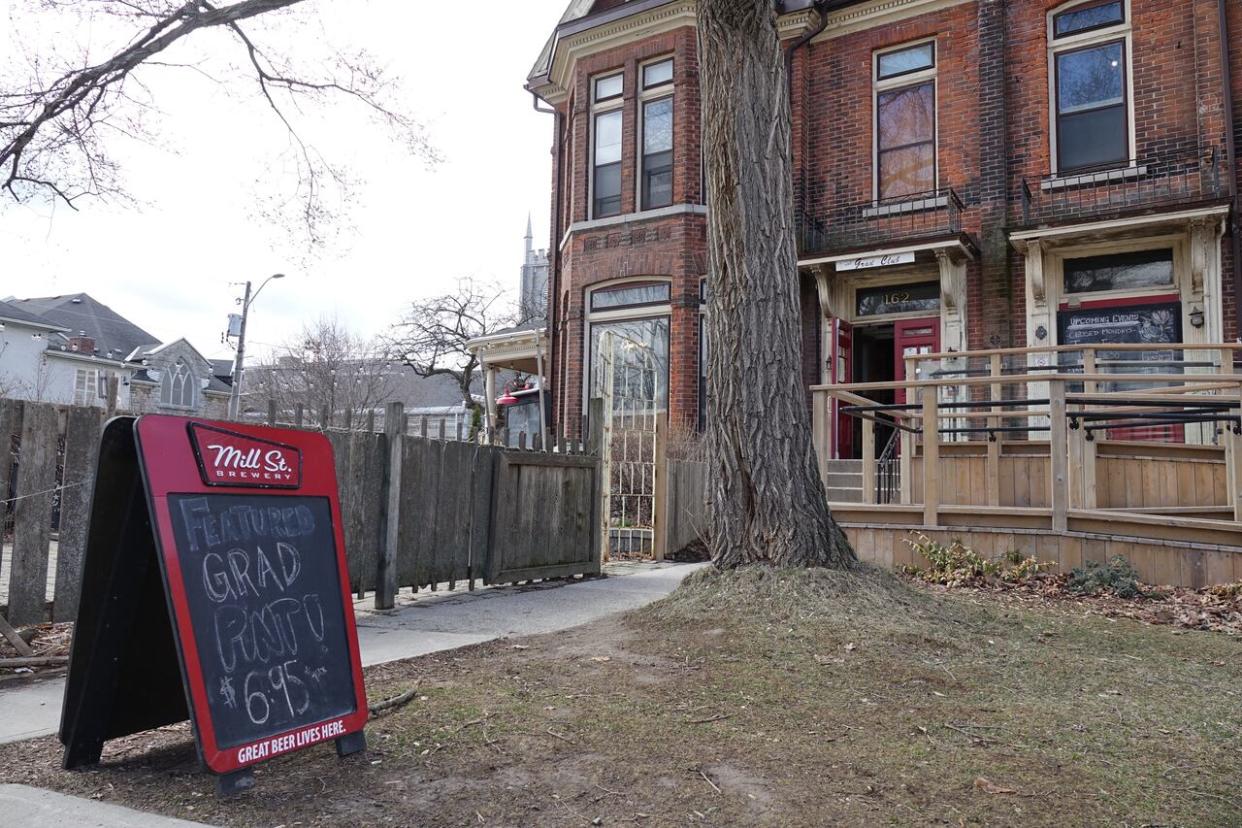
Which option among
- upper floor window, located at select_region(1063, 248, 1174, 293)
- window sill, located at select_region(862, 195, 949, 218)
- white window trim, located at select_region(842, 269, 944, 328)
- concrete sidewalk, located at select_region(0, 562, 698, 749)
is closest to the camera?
concrete sidewalk, located at select_region(0, 562, 698, 749)

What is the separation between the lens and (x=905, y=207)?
14461mm

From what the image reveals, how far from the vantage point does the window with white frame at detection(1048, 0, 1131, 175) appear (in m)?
13.1

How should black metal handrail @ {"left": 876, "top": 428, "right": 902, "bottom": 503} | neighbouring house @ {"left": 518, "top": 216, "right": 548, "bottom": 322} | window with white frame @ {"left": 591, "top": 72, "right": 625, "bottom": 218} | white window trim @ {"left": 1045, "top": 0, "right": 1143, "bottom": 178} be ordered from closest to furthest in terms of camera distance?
black metal handrail @ {"left": 876, "top": 428, "right": 902, "bottom": 503} < white window trim @ {"left": 1045, "top": 0, "right": 1143, "bottom": 178} < window with white frame @ {"left": 591, "top": 72, "right": 625, "bottom": 218} < neighbouring house @ {"left": 518, "top": 216, "right": 548, "bottom": 322}

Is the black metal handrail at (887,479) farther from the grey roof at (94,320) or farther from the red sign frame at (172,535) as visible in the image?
the grey roof at (94,320)

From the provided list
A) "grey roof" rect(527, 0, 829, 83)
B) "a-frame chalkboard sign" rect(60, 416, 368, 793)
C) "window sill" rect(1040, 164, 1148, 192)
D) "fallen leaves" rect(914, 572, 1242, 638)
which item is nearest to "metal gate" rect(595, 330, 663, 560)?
"fallen leaves" rect(914, 572, 1242, 638)

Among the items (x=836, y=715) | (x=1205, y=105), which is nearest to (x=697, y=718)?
(x=836, y=715)

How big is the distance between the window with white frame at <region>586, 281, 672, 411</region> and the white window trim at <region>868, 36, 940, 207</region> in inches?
158

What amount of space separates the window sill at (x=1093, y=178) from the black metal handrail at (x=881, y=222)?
4.12ft

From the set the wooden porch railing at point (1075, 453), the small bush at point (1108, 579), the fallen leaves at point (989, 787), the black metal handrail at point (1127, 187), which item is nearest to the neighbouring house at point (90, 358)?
the black metal handrail at point (1127, 187)

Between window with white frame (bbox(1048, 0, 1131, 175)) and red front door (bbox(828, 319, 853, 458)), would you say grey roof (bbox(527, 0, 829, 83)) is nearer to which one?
window with white frame (bbox(1048, 0, 1131, 175))

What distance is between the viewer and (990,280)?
13.6m

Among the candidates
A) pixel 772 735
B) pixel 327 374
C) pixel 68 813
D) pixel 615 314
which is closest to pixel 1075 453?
pixel 772 735

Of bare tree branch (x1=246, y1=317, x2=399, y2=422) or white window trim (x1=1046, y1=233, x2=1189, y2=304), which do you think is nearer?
white window trim (x1=1046, y1=233, x2=1189, y2=304)

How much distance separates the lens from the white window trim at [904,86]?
14.4 meters
